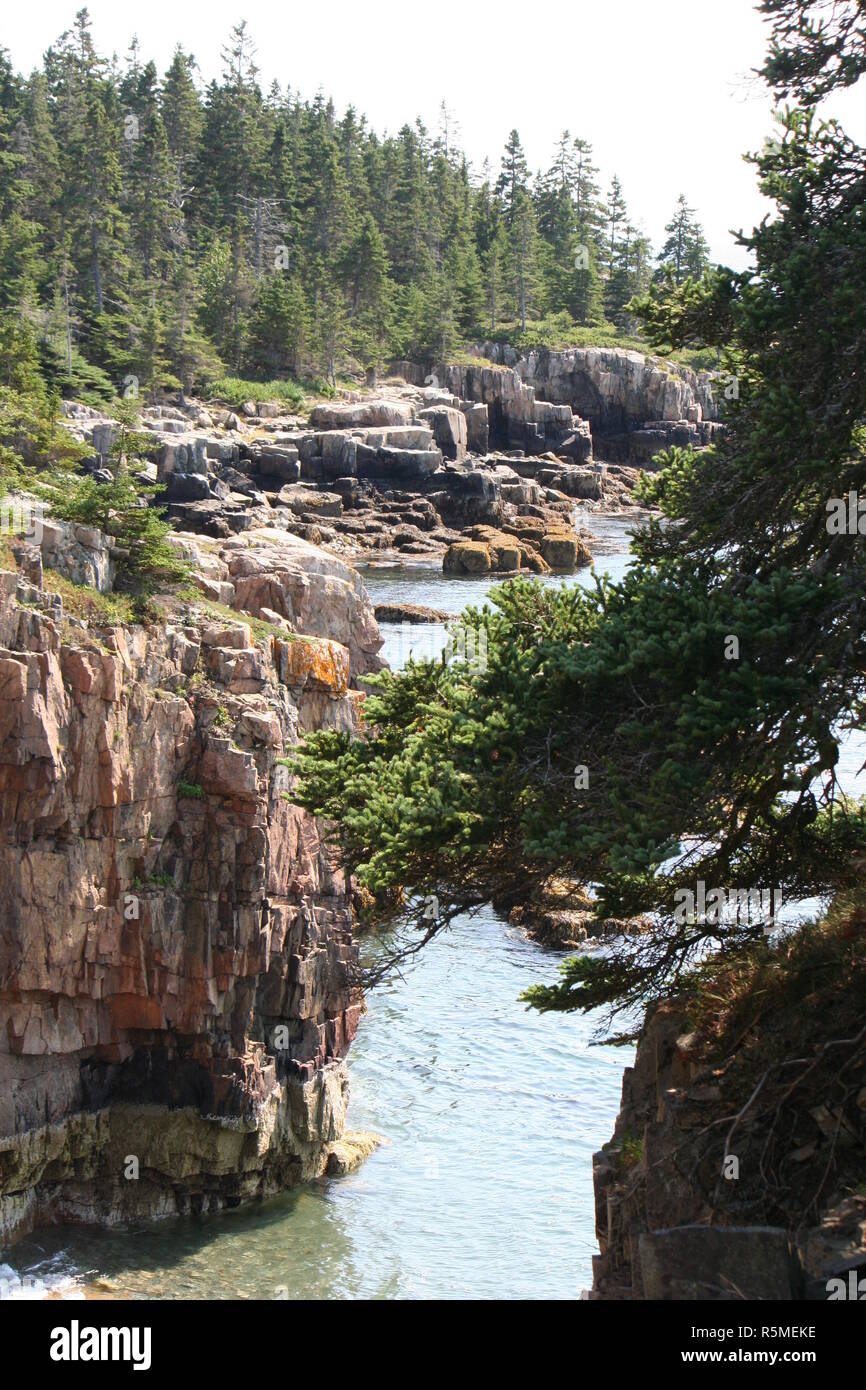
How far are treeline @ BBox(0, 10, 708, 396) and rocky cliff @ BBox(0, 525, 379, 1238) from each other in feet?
169

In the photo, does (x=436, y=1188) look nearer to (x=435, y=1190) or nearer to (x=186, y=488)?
(x=435, y=1190)

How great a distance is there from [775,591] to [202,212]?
105439 millimetres

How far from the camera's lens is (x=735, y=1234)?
9984mm

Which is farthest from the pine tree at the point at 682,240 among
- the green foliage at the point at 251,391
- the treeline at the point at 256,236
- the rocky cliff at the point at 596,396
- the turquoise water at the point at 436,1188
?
the turquoise water at the point at 436,1188

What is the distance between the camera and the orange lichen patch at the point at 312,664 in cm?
2759

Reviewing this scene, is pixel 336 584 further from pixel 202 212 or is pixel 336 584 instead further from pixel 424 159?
pixel 424 159

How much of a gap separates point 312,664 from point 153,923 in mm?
7908

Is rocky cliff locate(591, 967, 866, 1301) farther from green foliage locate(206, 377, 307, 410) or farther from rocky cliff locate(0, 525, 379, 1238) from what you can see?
green foliage locate(206, 377, 307, 410)

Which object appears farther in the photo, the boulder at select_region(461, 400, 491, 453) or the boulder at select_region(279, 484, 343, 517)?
the boulder at select_region(461, 400, 491, 453)

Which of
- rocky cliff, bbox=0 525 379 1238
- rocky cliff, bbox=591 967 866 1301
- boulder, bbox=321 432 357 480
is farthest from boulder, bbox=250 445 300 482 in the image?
rocky cliff, bbox=591 967 866 1301

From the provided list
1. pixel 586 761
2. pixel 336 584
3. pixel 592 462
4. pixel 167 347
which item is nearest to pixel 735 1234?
pixel 586 761

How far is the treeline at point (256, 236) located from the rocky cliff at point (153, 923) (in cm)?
5143

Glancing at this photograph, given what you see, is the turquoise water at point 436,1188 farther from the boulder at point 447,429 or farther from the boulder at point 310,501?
the boulder at point 447,429

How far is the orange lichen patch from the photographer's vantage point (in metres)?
27.6
